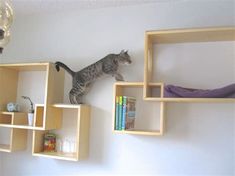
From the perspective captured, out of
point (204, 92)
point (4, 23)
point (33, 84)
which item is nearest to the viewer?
point (4, 23)

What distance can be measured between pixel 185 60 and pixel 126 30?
53 cm

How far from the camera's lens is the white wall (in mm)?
1717

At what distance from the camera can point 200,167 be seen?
1715 mm

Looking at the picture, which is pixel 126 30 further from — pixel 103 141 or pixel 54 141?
pixel 54 141

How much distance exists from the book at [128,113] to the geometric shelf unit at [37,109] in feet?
1.13

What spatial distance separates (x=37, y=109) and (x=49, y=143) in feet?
1.00

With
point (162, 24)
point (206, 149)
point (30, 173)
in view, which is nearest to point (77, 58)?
point (162, 24)

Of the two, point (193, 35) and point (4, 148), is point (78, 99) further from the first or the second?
point (193, 35)

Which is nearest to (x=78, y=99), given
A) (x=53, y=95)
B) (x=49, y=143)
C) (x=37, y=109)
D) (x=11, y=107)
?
(x=53, y=95)

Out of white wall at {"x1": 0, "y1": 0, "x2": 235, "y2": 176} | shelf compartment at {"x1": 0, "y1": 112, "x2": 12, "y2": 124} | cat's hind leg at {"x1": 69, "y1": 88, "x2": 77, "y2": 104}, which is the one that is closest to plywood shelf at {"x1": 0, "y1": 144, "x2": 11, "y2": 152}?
white wall at {"x1": 0, "y1": 0, "x2": 235, "y2": 176}

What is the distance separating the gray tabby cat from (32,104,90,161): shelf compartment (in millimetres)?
117

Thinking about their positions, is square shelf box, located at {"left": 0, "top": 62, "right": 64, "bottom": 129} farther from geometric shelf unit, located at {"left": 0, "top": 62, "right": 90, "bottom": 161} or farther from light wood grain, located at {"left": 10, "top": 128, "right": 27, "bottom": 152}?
light wood grain, located at {"left": 10, "top": 128, "right": 27, "bottom": 152}

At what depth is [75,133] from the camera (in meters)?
2.02

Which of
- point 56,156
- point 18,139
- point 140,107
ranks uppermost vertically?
point 140,107
